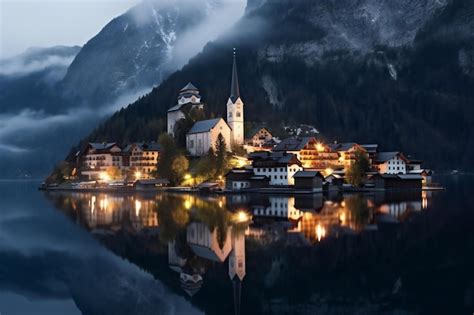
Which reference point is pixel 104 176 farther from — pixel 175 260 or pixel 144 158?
pixel 175 260

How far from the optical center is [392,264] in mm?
24844

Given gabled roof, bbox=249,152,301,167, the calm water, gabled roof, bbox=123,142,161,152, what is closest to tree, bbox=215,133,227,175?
gabled roof, bbox=249,152,301,167

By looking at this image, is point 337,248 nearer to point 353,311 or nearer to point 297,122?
point 353,311

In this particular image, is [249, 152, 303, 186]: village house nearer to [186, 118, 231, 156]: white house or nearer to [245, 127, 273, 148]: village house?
[186, 118, 231, 156]: white house

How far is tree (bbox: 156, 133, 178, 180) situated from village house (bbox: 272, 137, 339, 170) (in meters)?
17.7

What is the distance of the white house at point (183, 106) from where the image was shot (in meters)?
118

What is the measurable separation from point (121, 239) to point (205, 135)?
68540 mm

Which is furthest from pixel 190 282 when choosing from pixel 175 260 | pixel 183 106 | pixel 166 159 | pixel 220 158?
pixel 183 106

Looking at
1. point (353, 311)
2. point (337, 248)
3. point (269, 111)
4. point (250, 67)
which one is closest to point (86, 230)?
point (337, 248)

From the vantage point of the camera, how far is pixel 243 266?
24859 mm

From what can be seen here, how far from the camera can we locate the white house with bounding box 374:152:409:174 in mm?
99875

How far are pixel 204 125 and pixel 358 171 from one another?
3082 cm

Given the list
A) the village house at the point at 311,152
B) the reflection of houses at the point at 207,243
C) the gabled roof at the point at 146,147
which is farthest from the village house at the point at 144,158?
the reflection of houses at the point at 207,243

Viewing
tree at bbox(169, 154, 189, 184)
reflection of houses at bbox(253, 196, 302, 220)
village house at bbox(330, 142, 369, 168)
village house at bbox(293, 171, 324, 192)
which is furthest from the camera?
village house at bbox(330, 142, 369, 168)
